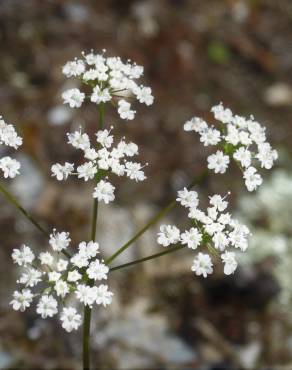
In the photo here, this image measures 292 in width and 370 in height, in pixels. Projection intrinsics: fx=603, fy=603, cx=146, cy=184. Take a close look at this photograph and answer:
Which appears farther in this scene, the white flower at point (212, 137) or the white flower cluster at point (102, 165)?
the white flower at point (212, 137)

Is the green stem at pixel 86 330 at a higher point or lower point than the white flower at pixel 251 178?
lower

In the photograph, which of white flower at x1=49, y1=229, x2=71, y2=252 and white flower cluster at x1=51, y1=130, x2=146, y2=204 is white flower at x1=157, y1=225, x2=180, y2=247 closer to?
white flower cluster at x1=51, y1=130, x2=146, y2=204

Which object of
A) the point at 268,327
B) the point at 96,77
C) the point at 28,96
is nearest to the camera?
the point at 96,77

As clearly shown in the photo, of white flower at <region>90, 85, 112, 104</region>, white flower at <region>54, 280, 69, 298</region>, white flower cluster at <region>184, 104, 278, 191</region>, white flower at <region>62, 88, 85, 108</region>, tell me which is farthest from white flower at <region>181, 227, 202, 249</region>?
white flower at <region>62, 88, 85, 108</region>

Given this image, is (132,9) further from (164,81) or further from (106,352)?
(106,352)

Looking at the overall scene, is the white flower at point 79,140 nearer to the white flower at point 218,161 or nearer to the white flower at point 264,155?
the white flower at point 218,161

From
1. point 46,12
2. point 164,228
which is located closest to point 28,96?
point 46,12

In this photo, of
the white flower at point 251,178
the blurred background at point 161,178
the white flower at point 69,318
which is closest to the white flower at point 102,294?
the white flower at point 69,318

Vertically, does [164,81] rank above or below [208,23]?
below
